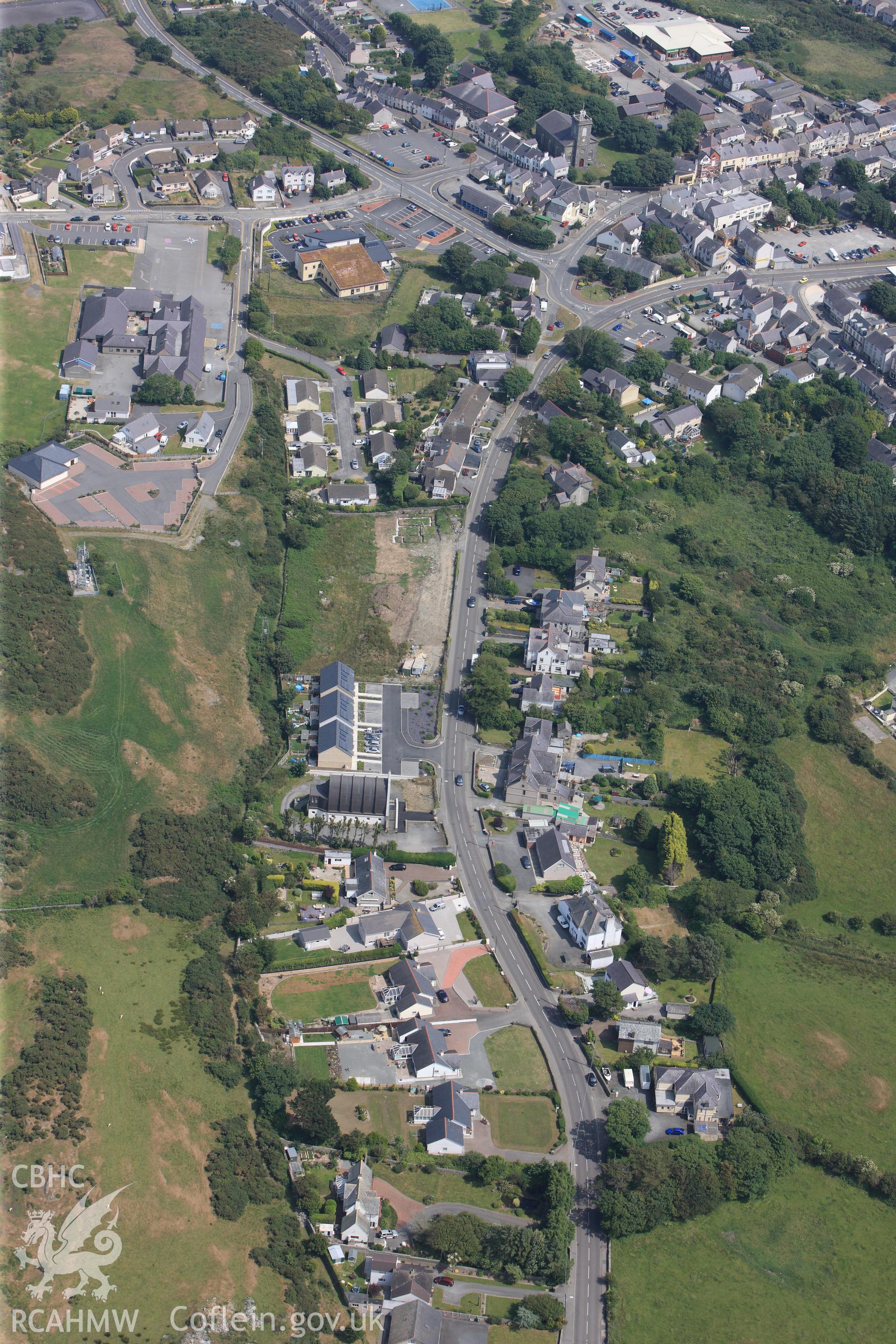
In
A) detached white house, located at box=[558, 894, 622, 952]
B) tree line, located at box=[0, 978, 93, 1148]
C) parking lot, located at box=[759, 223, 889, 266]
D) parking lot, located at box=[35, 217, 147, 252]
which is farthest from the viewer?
parking lot, located at box=[759, 223, 889, 266]

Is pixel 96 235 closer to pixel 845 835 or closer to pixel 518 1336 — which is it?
pixel 845 835

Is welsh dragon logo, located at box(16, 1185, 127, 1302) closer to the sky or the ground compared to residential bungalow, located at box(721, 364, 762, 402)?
closer to the ground

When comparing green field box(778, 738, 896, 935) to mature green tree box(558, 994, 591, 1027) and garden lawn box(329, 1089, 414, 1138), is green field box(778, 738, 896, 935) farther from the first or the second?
garden lawn box(329, 1089, 414, 1138)

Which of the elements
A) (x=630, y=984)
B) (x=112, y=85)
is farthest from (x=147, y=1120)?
(x=112, y=85)

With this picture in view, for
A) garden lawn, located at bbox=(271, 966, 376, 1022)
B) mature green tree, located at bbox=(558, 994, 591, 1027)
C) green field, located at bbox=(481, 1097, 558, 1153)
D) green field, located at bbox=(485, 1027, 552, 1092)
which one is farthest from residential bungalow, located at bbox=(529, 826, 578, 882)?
green field, located at bbox=(481, 1097, 558, 1153)

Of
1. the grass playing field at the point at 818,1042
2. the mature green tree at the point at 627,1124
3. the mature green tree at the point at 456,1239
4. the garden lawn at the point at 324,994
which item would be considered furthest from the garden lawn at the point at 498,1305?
the grass playing field at the point at 818,1042

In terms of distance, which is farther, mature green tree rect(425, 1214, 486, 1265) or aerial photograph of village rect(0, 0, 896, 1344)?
aerial photograph of village rect(0, 0, 896, 1344)
